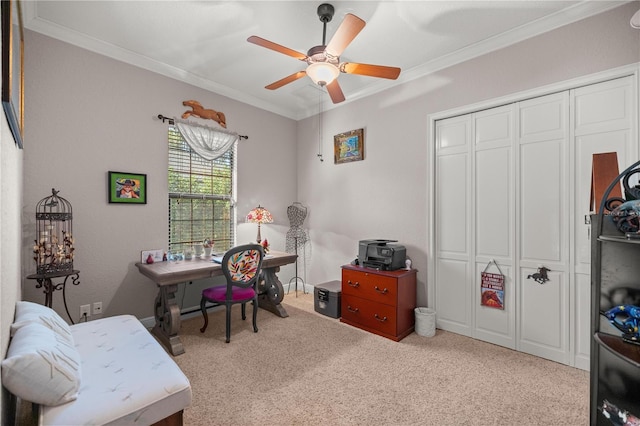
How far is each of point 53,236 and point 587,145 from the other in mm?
4420

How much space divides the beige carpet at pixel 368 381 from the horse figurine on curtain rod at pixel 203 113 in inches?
96.8

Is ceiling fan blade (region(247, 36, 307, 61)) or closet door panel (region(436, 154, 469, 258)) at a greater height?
ceiling fan blade (region(247, 36, 307, 61))

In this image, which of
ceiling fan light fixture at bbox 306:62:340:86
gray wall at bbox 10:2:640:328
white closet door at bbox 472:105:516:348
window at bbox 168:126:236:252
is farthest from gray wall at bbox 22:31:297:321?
white closet door at bbox 472:105:516:348

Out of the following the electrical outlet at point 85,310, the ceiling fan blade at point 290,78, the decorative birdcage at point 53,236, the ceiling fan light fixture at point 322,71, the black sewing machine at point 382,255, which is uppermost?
the ceiling fan blade at point 290,78

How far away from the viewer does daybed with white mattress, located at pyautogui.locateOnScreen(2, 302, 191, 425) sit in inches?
45.6

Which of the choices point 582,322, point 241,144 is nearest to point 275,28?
point 241,144

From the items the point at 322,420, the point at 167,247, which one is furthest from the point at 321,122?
the point at 322,420

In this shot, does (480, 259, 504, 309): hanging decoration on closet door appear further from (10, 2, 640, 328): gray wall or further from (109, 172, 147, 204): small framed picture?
(109, 172, 147, 204): small framed picture

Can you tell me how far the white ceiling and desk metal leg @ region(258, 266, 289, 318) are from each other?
2448 millimetres

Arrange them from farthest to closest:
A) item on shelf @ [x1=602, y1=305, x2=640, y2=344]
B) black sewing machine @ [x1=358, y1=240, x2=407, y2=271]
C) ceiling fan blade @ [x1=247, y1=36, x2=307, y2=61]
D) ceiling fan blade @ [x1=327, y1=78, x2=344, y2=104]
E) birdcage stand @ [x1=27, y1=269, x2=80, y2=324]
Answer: black sewing machine @ [x1=358, y1=240, x2=407, y2=271] < ceiling fan blade @ [x1=327, y1=78, x2=344, y2=104] < birdcage stand @ [x1=27, y1=269, x2=80, y2=324] < ceiling fan blade @ [x1=247, y1=36, x2=307, y2=61] < item on shelf @ [x1=602, y1=305, x2=640, y2=344]

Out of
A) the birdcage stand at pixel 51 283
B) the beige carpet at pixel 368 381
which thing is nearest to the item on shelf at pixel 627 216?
the beige carpet at pixel 368 381

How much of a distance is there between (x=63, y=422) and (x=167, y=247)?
88.2 inches

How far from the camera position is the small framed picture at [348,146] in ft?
12.3

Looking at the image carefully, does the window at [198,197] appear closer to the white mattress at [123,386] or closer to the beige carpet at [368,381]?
the beige carpet at [368,381]
